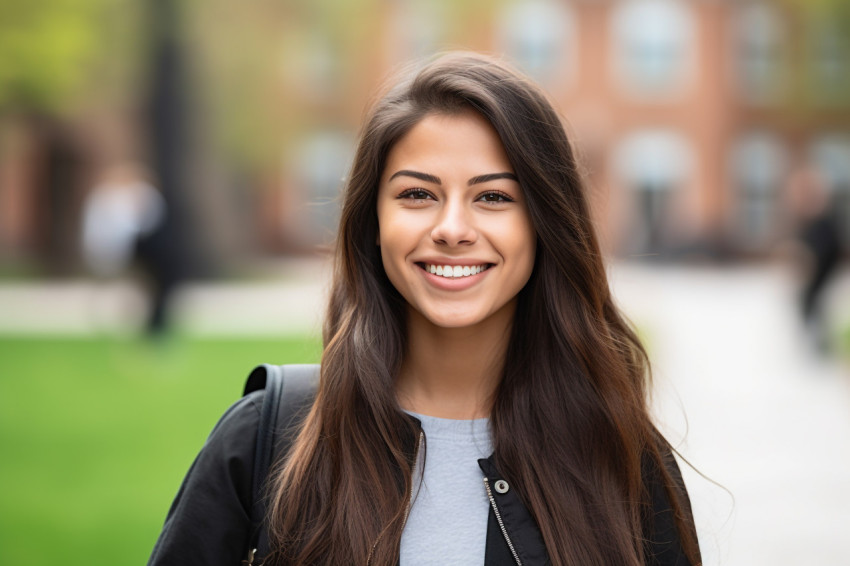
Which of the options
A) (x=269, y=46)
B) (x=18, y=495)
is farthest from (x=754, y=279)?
(x=18, y=495)

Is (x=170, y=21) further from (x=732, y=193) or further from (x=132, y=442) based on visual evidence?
(x=732, y=193)

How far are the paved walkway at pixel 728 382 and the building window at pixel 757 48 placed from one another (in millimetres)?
10871

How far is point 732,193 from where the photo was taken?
108 ft

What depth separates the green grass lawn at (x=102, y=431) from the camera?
5125 millimetres

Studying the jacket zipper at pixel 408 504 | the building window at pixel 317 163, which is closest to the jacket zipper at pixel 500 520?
the jacket zipper at pixel 408 504

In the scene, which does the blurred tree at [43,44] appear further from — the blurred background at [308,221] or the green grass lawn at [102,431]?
the green grass lawn at [102,431]

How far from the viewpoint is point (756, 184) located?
109 feet

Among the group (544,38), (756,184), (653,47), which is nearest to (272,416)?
(544,38)

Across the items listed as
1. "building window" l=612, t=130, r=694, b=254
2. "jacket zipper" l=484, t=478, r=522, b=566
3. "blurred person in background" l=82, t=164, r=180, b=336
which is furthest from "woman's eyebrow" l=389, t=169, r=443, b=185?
"building window" l=612, t=130, r=694, b=254

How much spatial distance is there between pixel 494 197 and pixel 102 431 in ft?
19.7

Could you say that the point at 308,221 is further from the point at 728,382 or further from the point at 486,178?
the point at 486,178

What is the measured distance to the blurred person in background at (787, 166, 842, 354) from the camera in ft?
39.0

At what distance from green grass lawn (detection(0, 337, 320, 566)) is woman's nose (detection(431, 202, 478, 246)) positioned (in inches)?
35.6

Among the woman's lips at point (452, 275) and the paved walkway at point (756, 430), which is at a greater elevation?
the woman's lips at point (452, 275)
